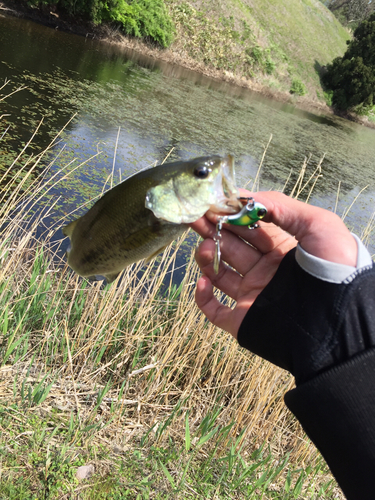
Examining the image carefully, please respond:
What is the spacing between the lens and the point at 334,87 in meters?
49.6

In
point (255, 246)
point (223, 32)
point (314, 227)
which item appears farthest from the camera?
point (223, 32)

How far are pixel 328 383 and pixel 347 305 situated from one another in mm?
356

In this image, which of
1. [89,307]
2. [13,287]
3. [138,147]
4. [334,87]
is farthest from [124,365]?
[334,87]

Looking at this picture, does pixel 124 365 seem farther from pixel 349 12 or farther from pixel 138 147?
pixel 349 12

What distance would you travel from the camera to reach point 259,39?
4347cm

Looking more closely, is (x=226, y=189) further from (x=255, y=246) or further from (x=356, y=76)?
(x=356, y=76)

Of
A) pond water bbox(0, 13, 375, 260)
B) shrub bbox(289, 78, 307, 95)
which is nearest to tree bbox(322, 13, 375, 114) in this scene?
shrub bbox(289, 78, 307, 95)

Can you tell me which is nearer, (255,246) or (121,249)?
(121,249)

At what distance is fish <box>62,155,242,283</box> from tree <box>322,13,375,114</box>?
51928mm

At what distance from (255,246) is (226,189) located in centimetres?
88

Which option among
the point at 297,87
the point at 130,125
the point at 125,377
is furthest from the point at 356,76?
the point at 125,377

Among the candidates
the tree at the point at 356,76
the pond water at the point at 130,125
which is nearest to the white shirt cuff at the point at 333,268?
the pond water at the point at 130,125

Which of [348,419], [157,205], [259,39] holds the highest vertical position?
[259,39]

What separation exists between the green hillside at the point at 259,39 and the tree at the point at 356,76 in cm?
234
